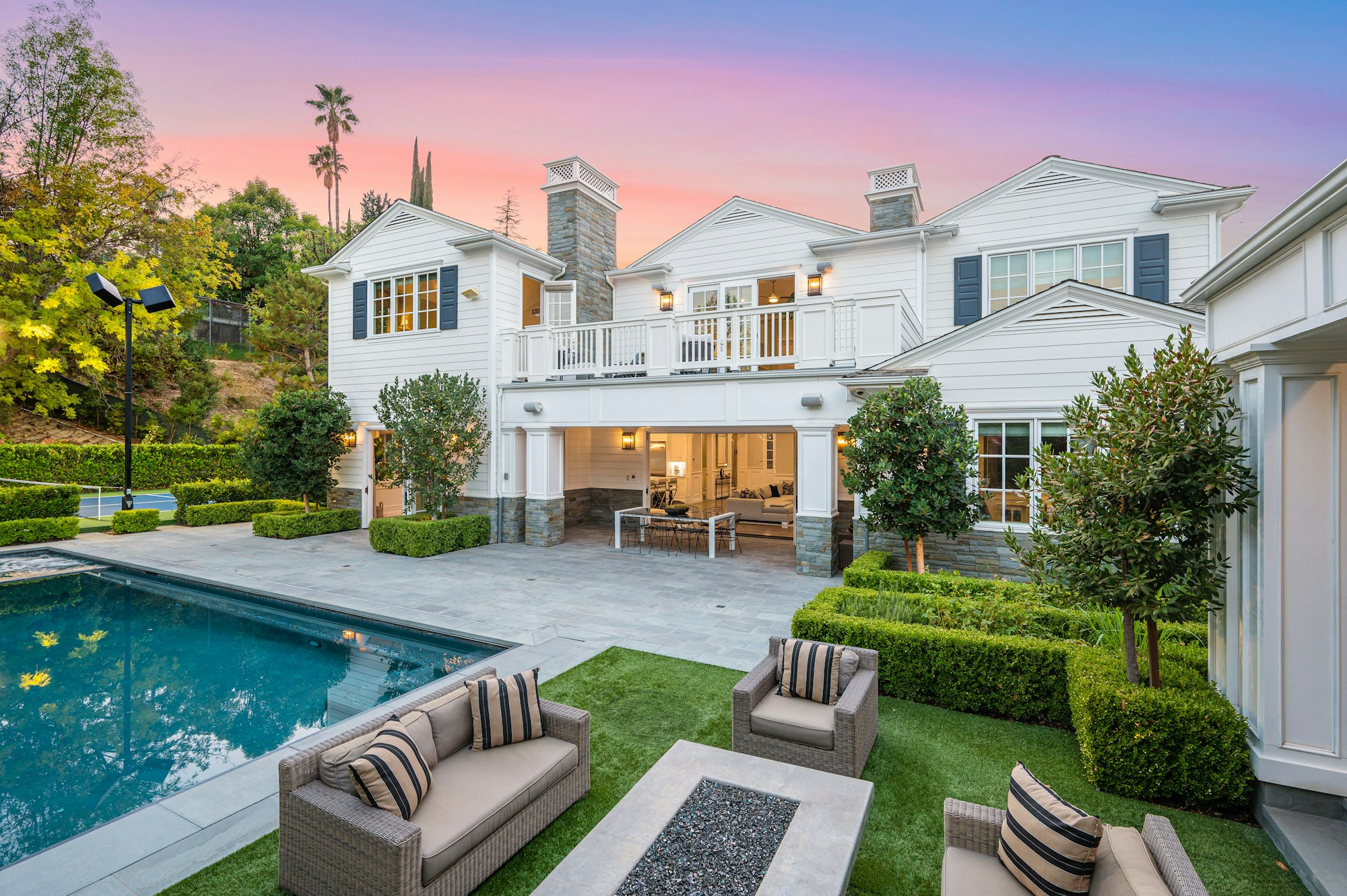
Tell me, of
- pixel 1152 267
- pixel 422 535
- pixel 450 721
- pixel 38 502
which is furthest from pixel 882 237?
pixel 38 502

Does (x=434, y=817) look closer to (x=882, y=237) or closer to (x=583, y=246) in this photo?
(x=882, y=237)

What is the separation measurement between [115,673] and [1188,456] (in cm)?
1029

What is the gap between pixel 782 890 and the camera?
8.30 feet

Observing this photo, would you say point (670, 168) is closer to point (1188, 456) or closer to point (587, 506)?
point (587, 506)

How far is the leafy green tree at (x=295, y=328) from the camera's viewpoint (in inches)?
923

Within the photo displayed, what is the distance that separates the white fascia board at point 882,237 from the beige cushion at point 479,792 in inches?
447

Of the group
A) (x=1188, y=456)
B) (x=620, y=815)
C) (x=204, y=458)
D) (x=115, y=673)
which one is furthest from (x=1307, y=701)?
(x=204, y=458)

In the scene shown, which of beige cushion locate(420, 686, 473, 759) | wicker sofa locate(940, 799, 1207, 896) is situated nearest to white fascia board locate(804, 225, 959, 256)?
wicker sofa locate(940, 799, 1207, 896)

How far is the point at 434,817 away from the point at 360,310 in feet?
47.9

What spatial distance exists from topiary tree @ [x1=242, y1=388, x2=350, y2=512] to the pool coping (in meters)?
10.8

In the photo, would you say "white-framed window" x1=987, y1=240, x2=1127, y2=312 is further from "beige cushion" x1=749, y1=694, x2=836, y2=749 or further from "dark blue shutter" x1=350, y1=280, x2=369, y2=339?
"dark blue shutter" x1=350, y1=280, x2=369, y2=339

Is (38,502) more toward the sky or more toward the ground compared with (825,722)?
more toward the sky

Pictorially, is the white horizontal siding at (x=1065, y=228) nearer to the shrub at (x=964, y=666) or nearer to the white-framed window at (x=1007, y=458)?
the white-framed window at (x=1007, y=458)

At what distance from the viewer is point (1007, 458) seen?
8.94m
